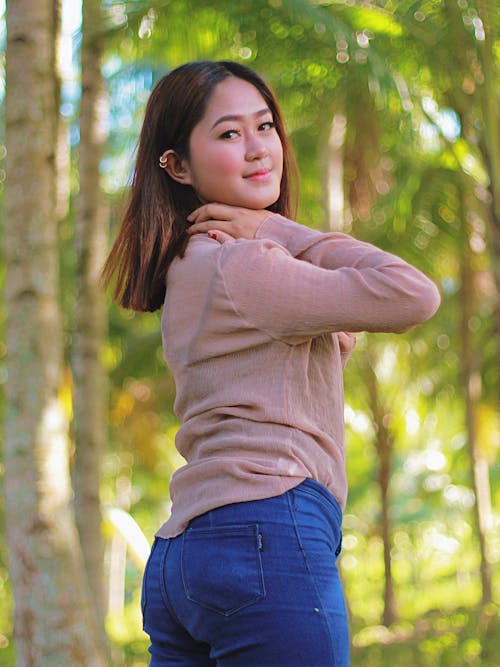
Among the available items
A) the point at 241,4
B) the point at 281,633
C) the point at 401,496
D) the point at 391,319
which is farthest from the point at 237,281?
the point at 401,496

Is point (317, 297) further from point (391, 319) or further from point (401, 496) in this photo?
point (401, 496)

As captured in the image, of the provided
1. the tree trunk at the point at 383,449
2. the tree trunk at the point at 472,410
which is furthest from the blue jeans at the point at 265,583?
the tree trunk at the point at 383,449

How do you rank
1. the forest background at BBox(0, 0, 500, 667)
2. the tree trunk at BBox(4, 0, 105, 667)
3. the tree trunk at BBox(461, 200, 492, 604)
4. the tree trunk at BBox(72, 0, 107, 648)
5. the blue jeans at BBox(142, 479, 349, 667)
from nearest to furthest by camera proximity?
the blue jeans at BBox(142, 479, 349, 667) < the tree trunk at BBox(4, 0, 105, 667) < the forest background at BBox(0, 0, 500, 667) < the tree trunk at BBox(72, 0, 107, 648) < the tree trunk at BBox(461, 200, 492, 604)

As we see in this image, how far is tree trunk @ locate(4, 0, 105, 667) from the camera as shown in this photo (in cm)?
427

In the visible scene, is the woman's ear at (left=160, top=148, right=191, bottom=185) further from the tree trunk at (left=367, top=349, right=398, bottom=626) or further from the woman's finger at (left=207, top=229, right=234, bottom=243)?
the tree trunk at (left=367, top=349, right=398, bottom=626)

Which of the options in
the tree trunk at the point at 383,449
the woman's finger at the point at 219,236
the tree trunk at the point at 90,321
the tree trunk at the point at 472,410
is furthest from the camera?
the tree trunk at the point at 383,449

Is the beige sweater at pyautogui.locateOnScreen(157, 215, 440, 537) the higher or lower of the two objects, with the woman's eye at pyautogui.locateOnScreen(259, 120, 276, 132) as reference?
lower

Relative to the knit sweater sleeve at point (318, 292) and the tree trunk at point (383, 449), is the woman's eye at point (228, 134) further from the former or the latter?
the tree trunk at point (383, 449)

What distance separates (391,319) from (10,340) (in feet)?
10.6

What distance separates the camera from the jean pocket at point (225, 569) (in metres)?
1.46

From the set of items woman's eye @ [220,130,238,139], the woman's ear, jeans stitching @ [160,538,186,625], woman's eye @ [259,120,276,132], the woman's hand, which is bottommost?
jeans stitching @ [160,538,186,625]

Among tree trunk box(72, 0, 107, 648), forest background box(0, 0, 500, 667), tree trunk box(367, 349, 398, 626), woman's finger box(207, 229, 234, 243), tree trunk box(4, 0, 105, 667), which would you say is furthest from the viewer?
tree trunk box(367, 349, 398, 626)

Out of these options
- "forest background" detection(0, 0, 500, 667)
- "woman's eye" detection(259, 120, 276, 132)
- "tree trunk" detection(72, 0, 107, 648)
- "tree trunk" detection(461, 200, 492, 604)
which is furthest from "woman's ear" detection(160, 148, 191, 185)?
"tree trunk" detection(461, 200, 492, 604)

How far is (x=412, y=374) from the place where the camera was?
42.8 ft
